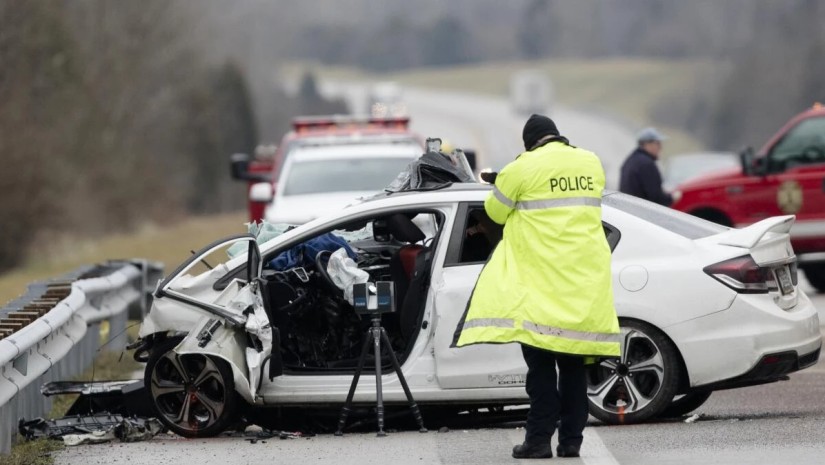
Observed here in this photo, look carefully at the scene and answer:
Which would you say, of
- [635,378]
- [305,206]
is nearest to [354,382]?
[635,378]

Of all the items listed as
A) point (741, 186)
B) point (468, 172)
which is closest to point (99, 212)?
point (741, 186)

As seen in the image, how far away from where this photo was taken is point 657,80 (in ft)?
461

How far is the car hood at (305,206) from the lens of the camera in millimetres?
16219

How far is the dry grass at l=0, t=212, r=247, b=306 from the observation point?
28.4 m

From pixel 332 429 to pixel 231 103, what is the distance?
67425 millimetres

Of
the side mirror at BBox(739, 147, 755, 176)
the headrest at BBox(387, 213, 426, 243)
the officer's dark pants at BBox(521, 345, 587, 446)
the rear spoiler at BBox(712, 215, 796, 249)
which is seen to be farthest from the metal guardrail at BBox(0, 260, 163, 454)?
the side mirror at BBox(739, 147, 755, 176)

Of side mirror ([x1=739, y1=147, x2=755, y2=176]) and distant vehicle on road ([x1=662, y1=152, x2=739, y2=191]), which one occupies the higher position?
distant vehicle on road ([x1=662, y1=152, x2=739, y2=191])

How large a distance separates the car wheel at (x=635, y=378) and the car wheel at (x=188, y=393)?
6.60 feet

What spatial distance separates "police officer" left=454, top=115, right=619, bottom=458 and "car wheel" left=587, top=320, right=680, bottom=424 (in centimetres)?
108

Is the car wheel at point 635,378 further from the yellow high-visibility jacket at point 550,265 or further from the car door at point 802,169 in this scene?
the car door at point 802,169

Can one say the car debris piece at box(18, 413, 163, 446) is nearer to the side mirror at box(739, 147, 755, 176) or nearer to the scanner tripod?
the scanner tripod

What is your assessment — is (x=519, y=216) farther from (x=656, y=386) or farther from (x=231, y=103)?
(x=231, y=103)

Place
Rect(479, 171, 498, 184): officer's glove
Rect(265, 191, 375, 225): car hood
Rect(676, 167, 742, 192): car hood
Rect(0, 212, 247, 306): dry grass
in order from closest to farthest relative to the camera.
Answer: Rect(479, 171, 498, 184): officer's glove
Rect(265, 191, 375, 225): car hood
Rect(676, 167, 742, 192): car hood
Rect(0, 212, 247, 306): dry grass

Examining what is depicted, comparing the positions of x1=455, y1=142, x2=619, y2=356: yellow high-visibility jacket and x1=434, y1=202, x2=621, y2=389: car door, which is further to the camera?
x1=434, y1=202, x2=621, y2=389: car door
